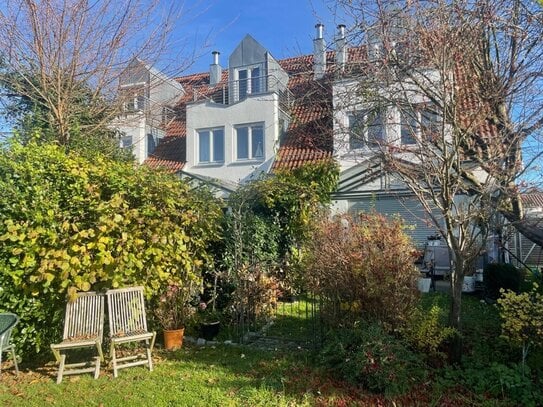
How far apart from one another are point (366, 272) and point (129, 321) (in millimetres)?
3515

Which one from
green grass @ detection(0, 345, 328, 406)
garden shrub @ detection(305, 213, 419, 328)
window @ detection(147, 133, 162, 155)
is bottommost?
green grass @ detection(0, 345, 328, 406)

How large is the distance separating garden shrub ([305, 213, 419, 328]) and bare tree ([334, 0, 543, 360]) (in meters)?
0.62

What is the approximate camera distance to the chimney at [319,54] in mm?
6987

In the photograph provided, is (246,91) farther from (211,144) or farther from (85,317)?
(85,317)

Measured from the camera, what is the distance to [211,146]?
17047mm

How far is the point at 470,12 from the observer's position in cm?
516

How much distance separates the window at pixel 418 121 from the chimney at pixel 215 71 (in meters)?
15.3

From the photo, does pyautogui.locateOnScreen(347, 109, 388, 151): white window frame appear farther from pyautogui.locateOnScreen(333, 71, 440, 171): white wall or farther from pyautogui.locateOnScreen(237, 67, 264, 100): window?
pyautogui.locateOnScreen(237, 67, 264, 100): window

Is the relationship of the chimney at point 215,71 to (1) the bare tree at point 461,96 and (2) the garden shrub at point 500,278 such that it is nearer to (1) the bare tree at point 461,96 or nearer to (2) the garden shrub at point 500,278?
(1) the bare tree at point 461,96

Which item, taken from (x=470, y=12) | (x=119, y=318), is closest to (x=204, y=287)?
(x=119, y=318)

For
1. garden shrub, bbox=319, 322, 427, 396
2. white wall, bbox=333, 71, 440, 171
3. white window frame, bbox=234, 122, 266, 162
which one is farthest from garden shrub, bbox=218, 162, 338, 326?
white window frame, bbox=234, 122, 266, 162

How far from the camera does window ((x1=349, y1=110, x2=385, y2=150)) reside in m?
6.14

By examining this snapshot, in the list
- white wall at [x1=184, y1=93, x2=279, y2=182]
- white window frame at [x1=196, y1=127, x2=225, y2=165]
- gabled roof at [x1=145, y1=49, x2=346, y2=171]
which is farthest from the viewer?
white window frame at [x1=196, y1=127, x2=225, y2=165]

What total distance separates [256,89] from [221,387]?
14.6m
